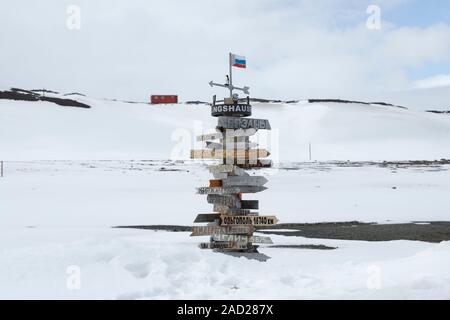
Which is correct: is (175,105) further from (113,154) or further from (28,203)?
(28,203)

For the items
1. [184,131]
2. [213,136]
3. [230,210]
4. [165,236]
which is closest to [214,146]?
[213,136]

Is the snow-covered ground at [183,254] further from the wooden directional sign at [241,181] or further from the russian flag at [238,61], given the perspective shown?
the russian flag at [238,61]

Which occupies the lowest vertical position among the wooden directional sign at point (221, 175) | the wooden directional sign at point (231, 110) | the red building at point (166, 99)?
the wooden directional sign at point (221, 175)

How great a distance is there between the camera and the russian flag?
43.9 ft

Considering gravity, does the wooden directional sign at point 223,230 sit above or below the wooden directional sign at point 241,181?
below

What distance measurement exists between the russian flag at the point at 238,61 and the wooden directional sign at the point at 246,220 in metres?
3.60

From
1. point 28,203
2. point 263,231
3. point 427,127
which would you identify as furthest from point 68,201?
point 427,127

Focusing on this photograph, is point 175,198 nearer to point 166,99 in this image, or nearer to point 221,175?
point 221,175

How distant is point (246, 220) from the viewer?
12688 millimetres

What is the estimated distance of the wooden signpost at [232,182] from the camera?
12.7 m

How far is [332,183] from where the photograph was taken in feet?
124

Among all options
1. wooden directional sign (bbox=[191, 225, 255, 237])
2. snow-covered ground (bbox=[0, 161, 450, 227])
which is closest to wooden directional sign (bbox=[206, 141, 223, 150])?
wooden directional sign (bbox=[191, 225, 255, 237])

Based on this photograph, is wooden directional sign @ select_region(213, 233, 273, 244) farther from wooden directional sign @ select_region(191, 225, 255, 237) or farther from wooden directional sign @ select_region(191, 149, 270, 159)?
wooden directional sign @ select_region(191, 149, 270, 159)

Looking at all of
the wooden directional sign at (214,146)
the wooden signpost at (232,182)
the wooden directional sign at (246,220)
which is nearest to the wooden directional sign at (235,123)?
the wooden signpost at (232,182)
